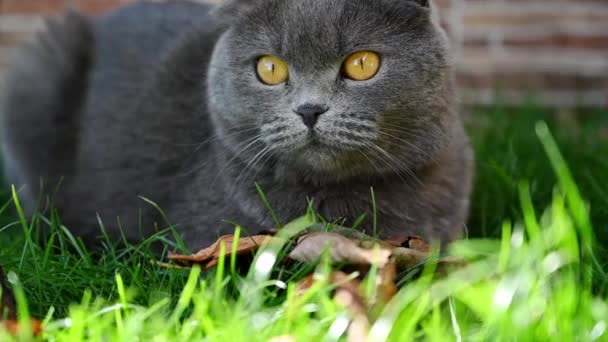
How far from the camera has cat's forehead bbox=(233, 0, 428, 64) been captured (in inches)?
63.0

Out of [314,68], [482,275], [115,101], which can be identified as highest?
[314,68]

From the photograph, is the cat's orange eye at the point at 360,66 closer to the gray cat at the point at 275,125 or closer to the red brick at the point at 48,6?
the gray cat at the point at 275,125

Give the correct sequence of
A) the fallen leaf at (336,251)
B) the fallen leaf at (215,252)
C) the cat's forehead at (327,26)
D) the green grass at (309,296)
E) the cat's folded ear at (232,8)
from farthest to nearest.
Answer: the cat's folded ear at (232,8), the cat's forehead at (327,26), the fallen leaf at (215,252), the fallen leaf at (336,251), the green grass at (309,296)

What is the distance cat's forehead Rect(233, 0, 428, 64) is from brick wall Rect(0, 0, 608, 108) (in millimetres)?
2269

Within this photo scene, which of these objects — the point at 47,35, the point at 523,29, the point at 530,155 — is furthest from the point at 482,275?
the point at 523,29

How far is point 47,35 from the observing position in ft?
8.91

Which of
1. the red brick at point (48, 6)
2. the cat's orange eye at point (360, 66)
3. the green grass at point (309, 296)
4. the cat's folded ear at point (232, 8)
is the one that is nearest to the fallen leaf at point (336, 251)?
the green grass at point (309, 296)

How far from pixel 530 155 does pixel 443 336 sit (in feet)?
4.89

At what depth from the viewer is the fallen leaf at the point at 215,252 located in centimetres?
150

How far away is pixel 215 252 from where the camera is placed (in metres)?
1.54

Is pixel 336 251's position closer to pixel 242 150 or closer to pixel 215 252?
pixel 215 252

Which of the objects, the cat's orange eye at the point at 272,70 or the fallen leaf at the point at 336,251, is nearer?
the fallen leaf at the point at 336,251

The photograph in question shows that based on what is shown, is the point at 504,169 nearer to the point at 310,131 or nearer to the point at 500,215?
the point at 500,215

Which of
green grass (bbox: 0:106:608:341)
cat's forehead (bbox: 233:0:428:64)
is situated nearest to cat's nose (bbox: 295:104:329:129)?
cat's forehead (bbox: 233:0:428:64)
